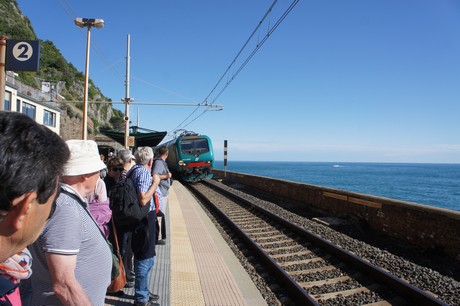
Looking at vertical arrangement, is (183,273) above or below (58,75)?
below

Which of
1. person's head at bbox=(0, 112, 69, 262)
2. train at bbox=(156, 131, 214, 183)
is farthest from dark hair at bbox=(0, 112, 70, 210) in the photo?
train at bbox=(156, 131, 214, 183)

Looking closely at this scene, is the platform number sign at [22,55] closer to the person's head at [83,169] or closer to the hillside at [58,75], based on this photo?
the person's head at [83,169]

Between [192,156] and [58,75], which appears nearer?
[192,156]

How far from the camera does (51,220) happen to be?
5.61ft

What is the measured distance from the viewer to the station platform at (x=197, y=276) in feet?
13.8

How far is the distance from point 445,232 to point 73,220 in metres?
6.58

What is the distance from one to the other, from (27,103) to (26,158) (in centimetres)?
2918

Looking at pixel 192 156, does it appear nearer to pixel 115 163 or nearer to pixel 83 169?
pixel 115 163

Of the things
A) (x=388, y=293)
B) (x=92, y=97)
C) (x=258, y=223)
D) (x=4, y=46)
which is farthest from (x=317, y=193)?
(x=92, y=97)

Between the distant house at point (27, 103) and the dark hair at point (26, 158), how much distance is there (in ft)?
67.1

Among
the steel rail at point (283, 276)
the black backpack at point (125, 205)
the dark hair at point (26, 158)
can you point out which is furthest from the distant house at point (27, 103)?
the dark hair at point (26, 158)

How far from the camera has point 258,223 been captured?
9.41 meters

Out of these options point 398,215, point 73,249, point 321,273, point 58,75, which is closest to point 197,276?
point 321,273

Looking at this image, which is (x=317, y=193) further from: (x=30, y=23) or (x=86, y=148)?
(x=30, y=23)
